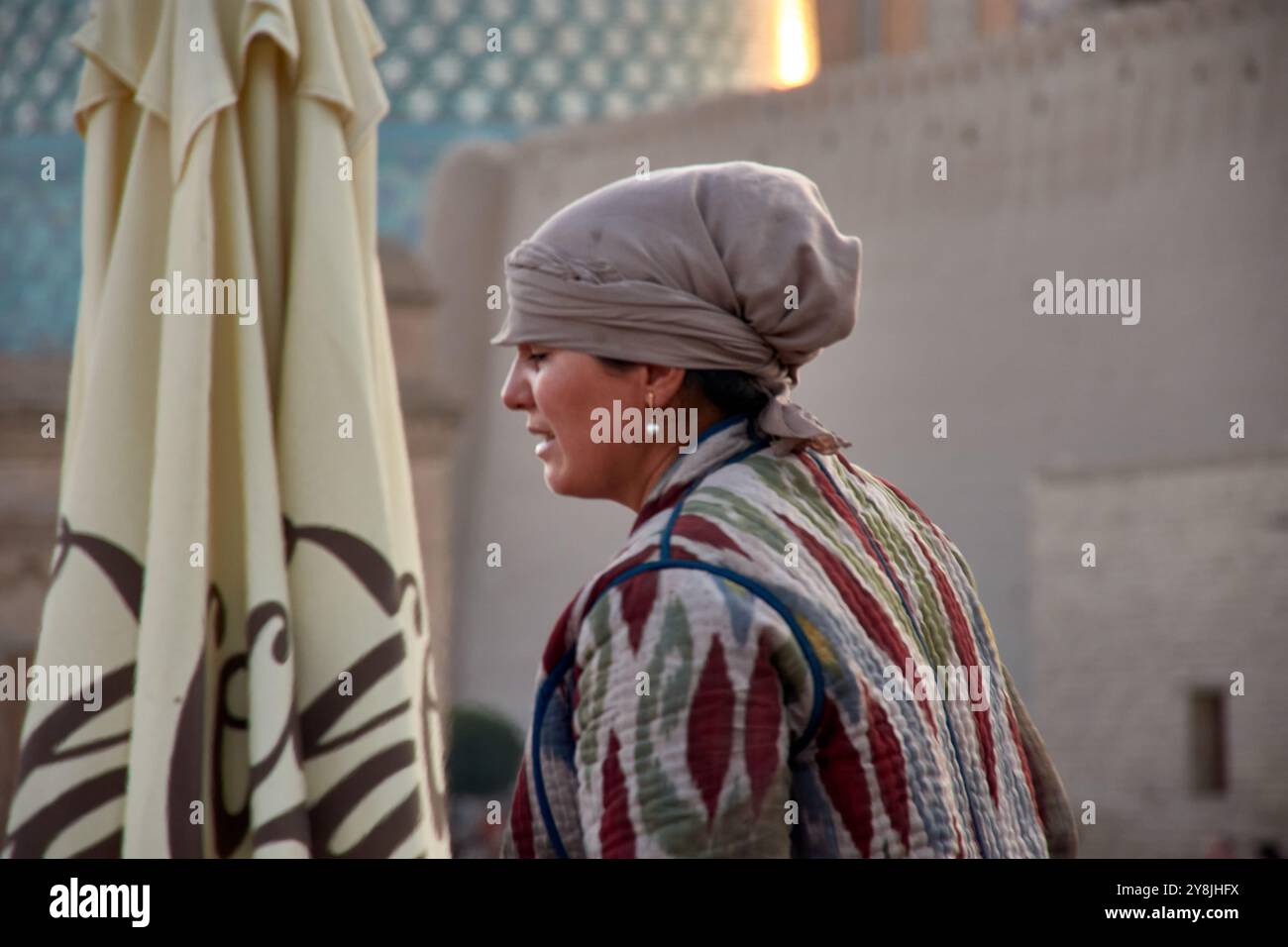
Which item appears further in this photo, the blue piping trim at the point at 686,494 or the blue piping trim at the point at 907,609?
the blue piping trim at the point at 907,609

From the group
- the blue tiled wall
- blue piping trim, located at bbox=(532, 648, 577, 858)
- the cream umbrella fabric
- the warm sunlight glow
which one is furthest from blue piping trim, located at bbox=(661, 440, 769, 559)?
the warm sunlight glow

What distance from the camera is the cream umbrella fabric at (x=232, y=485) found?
2.43m

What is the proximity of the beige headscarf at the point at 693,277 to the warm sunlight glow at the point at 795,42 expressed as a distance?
30.6 metres

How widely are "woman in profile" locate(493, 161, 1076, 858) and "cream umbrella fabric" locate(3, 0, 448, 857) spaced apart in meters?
0.98

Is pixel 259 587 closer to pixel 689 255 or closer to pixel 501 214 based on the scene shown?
pixel 689 255

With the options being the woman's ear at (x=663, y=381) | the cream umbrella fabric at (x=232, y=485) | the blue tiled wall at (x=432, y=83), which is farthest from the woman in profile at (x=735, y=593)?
the blue tiled wall at (x=432, y=83)

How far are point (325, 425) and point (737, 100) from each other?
63.6ft

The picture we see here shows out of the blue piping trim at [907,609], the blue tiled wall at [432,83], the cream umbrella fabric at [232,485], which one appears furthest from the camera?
the blue tiled wall at [432,83]

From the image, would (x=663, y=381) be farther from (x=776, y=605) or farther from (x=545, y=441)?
(x=776, y=605)

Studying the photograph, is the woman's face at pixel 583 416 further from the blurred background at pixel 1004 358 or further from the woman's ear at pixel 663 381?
the blurred background at pixel 1004 358

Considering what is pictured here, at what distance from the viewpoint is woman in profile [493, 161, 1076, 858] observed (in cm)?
137

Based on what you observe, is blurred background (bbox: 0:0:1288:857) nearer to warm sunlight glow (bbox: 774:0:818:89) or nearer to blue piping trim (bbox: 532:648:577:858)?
warm sunlight glow (bbox: 774:0:818:89)

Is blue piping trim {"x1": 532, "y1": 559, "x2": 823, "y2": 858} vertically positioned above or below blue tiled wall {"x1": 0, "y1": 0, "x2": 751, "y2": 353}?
below

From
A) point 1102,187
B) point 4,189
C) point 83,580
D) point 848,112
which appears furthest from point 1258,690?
point 4,189
